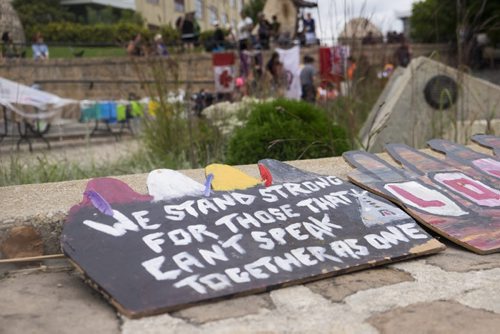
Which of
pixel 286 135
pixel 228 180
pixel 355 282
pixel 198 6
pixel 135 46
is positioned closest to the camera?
pixel 355 282

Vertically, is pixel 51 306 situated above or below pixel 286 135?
below

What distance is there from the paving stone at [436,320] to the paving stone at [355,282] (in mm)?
153

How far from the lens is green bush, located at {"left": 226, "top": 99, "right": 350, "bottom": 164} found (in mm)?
3666

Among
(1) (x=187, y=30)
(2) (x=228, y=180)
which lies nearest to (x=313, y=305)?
(2) (x=228, y=180)

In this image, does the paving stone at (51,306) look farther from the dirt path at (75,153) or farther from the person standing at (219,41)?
the person standing at (219,41)

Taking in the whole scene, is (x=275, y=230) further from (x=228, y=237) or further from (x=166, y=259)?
(x=166, y=259)

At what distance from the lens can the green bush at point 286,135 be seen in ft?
12.0

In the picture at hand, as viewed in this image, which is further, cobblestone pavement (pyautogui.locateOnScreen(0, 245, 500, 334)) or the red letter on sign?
the red letter on sign

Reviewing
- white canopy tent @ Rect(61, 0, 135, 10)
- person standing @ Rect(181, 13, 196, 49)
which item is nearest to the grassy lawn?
person standing @ Rect(181, 13, 196, 49)

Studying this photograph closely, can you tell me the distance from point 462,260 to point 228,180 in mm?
858

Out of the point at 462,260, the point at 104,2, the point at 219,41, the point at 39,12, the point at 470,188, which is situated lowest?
the point at 462,260

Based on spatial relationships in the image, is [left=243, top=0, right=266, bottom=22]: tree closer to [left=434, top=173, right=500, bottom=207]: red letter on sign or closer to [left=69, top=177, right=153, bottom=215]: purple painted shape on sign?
[left=434, top=173, right=500, bottom=207]: red letter on sign

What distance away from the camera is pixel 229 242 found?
1653mm

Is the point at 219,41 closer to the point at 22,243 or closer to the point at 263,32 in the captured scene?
the point at 263,32
